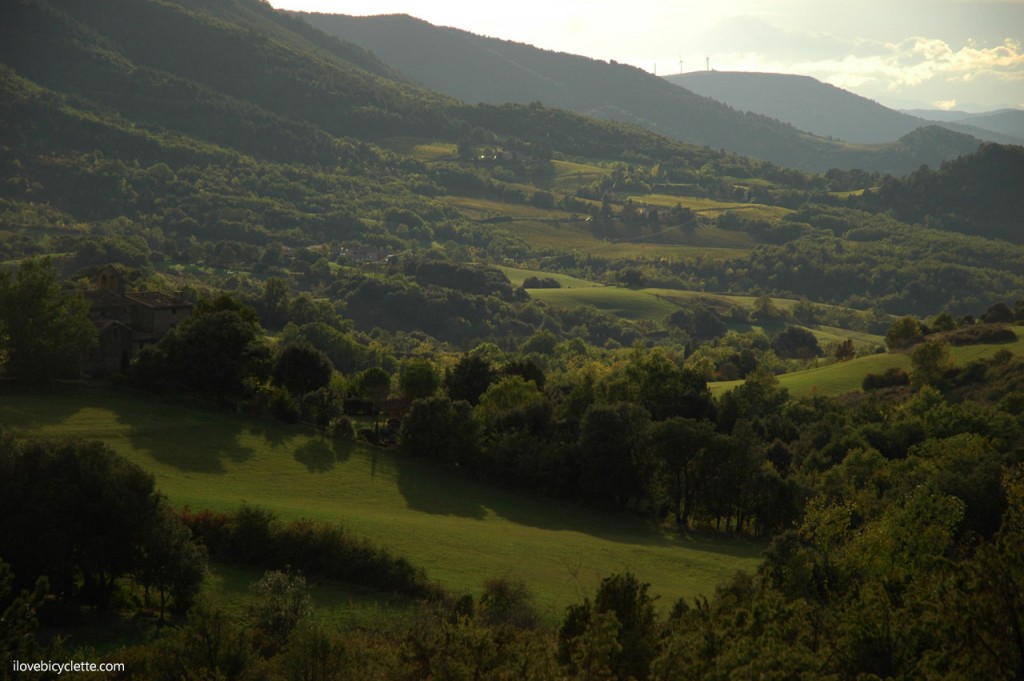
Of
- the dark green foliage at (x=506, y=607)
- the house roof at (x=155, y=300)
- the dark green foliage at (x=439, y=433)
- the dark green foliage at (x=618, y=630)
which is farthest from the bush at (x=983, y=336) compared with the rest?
the dark green foliage at (x=618, y=630)

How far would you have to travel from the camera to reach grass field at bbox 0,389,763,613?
46500 millimetres

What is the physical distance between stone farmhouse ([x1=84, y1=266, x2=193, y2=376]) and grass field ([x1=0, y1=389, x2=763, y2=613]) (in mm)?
6499

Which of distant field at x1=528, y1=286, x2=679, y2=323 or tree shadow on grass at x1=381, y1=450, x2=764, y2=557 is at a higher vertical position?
tree shadow on grass at x1=381, y1=450, x2=764, y2=557

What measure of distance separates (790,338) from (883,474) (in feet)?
329

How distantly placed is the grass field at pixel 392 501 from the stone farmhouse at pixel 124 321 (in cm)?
650

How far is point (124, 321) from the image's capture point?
7531cm

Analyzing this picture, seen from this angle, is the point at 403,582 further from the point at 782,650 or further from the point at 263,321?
the point at 263,321

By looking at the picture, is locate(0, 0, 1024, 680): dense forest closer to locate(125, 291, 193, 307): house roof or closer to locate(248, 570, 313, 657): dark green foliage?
locate(248, 570, 313, 657): dark green foliage

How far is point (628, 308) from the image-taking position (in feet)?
639

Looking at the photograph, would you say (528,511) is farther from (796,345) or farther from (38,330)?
(796,345)

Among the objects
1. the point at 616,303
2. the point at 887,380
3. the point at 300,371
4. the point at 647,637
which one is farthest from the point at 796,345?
the point at 647,637

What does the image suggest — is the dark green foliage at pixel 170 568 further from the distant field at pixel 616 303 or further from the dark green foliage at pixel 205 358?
the distant field at pixel 616 303

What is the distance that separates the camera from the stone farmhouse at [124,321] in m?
68.2

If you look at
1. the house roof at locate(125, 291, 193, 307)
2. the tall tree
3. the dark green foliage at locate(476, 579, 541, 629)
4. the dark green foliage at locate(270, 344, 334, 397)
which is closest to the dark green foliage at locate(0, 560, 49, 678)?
the dark green foliage at locate(476, 579, 541, 629)
